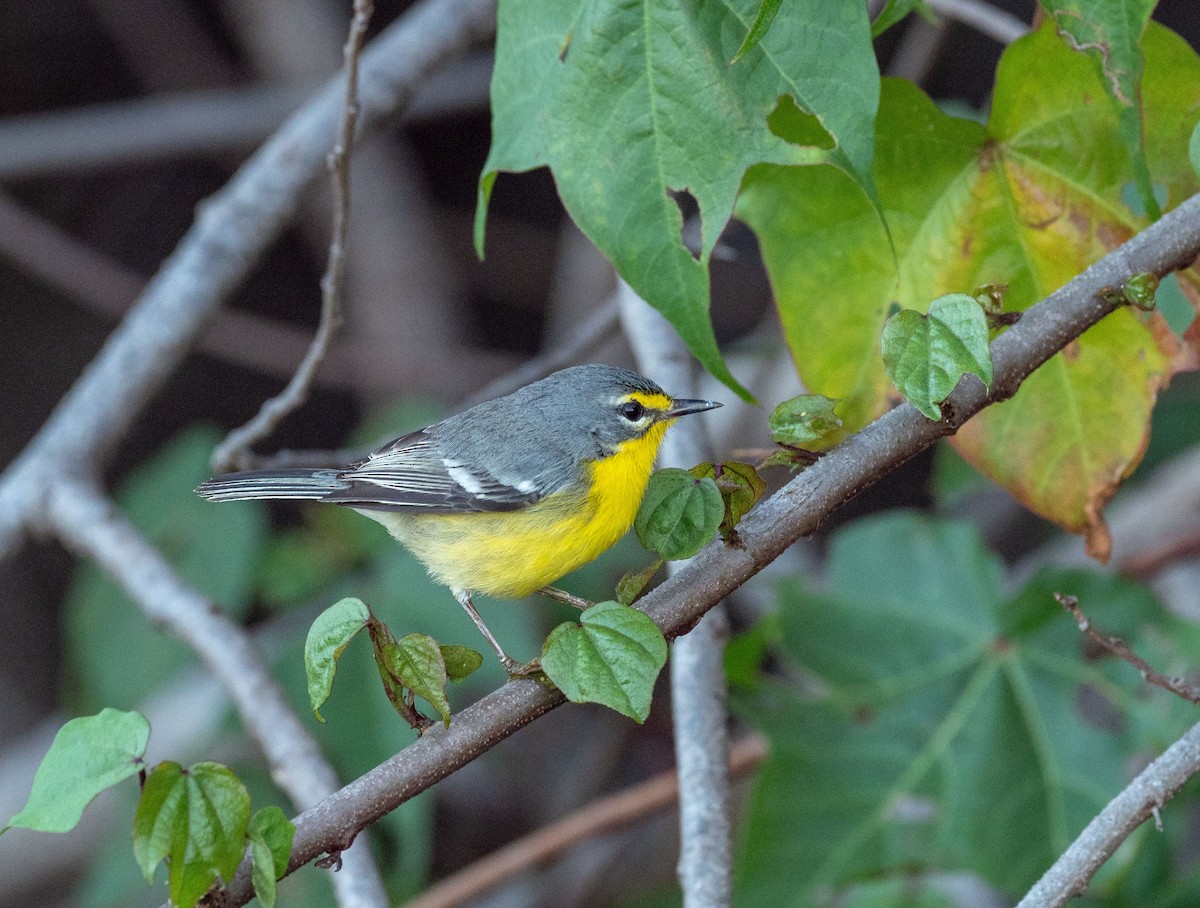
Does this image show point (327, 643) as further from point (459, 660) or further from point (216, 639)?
point (216, 639)

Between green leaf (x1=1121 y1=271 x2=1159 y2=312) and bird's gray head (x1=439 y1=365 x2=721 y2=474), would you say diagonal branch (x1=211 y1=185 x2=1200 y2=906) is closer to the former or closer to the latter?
green leaf (x1=1121 y1=271 x2=1159 y2=312)

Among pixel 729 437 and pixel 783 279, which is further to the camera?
pixel 729 437

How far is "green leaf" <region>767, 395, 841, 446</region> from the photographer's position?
4.97 ft

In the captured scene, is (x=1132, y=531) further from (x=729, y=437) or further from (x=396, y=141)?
(x=396, y=141)

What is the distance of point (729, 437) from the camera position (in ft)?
14.1

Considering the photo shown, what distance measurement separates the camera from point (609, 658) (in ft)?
4.41

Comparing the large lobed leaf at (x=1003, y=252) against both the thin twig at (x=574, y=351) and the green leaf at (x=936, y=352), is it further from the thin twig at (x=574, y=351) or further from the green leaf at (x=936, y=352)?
the thin twig at (x=574, y=351)

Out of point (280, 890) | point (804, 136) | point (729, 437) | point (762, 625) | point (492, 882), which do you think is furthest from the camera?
point (729, 437)

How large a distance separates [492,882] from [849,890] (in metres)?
1.00

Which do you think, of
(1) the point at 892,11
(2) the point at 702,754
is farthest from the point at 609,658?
(1) the point at 892,11

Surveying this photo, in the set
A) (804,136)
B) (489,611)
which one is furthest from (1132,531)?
(804,136)

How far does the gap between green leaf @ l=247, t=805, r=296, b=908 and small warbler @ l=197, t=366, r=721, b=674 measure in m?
1.03

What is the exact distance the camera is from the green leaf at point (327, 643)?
52.9 inches

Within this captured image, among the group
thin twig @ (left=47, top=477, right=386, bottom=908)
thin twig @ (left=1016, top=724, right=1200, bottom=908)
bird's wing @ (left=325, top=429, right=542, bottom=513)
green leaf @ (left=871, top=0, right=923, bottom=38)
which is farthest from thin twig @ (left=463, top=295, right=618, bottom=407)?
thin twig @ (left=1016, top=724, right=1200, bottom=908)
